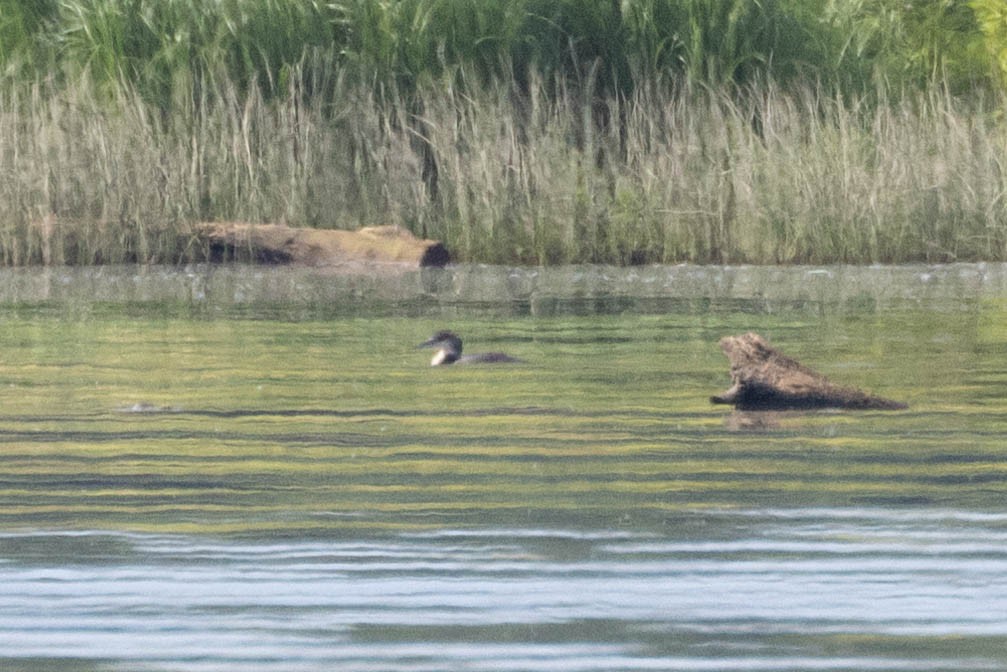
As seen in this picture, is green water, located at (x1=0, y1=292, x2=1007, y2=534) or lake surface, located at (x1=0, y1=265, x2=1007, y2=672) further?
green water, located at (x1=0, y1=292, x2=1007, y2=534)

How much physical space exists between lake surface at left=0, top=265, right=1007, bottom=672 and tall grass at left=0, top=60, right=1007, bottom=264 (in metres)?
3.84

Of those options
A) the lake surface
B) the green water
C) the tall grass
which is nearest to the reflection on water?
the lake surface

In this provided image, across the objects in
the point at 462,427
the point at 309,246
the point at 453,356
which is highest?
the point at 309,246

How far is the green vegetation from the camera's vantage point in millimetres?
15414

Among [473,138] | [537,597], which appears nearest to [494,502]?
[537,597]

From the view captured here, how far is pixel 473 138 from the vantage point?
1612 cm

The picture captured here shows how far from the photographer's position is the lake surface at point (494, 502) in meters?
4.26

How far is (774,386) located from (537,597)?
3585mm

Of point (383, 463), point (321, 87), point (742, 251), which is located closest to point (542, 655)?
point (383, 463)

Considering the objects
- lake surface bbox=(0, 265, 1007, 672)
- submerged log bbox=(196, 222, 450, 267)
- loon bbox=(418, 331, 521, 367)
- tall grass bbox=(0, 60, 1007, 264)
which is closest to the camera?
lake surface bbox=(0, 265, 1007, 672)

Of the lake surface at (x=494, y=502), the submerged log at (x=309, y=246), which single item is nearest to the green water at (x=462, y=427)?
the lake surface at (x=494, y=502)

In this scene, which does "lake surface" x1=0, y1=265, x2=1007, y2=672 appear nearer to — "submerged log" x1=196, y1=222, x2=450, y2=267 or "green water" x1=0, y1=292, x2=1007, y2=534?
"green water" x1=0, y1=292, x2=1007, y2=534

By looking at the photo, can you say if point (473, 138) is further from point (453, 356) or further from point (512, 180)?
point (453, 356)

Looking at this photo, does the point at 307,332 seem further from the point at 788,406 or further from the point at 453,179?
the point at 453,179
